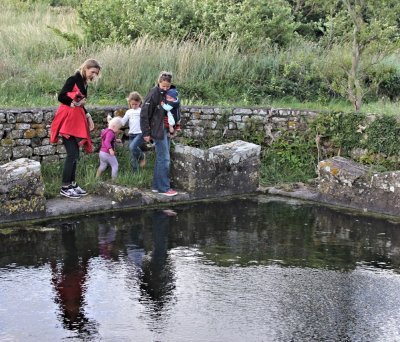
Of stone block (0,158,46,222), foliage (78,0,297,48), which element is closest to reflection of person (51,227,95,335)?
stone block (0,158,46,222)

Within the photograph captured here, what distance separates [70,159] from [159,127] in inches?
54.9

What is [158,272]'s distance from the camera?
7.84 meters

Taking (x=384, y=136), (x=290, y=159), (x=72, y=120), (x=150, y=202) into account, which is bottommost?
(x=150, y=202)

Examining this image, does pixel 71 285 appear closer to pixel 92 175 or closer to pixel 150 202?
pixel 150 202

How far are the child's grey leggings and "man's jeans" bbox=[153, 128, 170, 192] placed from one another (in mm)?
603

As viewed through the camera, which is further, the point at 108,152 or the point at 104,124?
the point at 104,124

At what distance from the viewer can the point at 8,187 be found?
9.49 metres

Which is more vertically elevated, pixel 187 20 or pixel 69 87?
pixel 187 20

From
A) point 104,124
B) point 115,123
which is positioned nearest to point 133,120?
point 115,123

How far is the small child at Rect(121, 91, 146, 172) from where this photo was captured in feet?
37.5

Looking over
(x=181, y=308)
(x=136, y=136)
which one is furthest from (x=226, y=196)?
(x=181, y=308)

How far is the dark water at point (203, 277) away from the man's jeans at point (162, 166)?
1.89 feet

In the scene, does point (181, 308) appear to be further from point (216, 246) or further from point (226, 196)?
point (226, 196)

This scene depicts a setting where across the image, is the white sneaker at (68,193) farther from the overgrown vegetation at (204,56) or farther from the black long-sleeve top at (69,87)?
the overgrown vegetation at (204,56)
